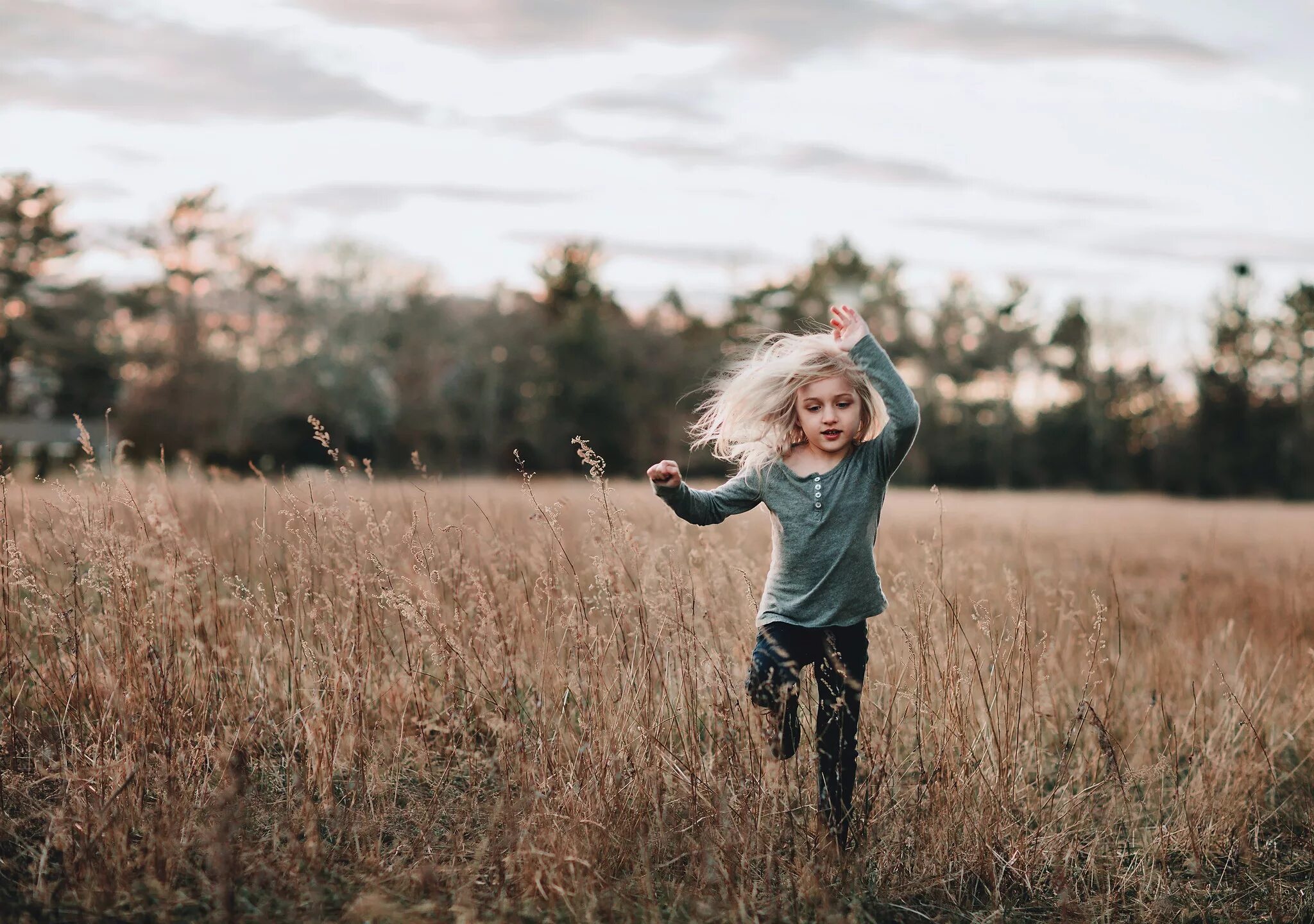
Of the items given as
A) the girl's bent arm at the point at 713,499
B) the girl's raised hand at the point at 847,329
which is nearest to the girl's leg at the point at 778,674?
the girl's bent arm at the point at 713,499

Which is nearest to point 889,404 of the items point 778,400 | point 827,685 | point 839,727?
point 778,400

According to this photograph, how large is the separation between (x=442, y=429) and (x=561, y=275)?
9068 mm

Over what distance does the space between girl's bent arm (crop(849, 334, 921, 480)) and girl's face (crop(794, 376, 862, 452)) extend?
0.32 ft

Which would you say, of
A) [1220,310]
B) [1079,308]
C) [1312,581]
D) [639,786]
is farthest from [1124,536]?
[1079,308]

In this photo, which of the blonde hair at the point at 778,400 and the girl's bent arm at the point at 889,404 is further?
the blonde hair at the point at 778,400

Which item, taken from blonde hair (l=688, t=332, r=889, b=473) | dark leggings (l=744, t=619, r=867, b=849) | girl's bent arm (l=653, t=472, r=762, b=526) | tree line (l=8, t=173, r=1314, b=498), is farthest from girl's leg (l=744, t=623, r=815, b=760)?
tree line (l=8, t=173, r=1314, b=498)

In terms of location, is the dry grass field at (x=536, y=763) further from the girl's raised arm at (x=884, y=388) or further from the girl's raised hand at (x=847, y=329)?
the girl's raised hand at (x=847, y=329)

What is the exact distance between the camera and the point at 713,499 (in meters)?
3.24

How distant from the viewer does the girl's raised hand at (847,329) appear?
3.30 metres

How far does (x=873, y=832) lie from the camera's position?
3227mm

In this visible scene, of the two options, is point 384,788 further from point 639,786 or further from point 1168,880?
point 1168,880

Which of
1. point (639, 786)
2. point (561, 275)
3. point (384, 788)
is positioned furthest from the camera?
point (561, 275)

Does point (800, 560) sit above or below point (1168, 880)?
above

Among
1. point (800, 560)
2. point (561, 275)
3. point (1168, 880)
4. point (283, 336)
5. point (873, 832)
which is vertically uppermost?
point (561, 275)
